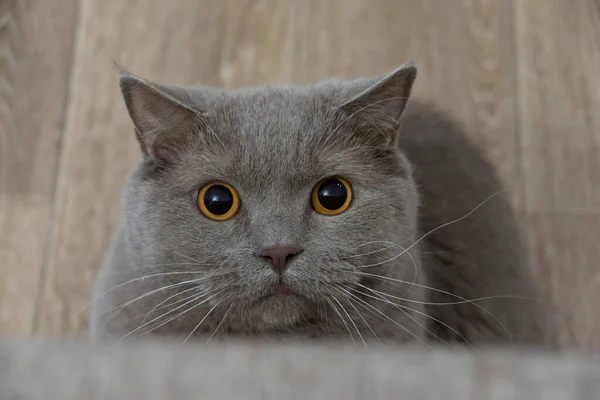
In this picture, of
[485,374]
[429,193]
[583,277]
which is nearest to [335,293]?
[429,193]

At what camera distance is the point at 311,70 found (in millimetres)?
1775

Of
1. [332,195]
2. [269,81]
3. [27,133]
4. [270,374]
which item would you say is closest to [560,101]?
[269,81]

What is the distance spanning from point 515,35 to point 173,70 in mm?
936

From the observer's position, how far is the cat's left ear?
1.03 metres

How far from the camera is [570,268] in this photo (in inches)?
64.6

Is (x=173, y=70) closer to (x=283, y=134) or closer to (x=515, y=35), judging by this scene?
(x=283, y=134)

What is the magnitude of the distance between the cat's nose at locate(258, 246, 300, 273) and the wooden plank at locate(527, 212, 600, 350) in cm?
90

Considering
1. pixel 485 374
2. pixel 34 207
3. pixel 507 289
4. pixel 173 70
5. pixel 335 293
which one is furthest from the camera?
pixel 173 70

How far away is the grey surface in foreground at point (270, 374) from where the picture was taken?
1.30ft

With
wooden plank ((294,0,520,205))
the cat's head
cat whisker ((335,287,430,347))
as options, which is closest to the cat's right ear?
the cat's head

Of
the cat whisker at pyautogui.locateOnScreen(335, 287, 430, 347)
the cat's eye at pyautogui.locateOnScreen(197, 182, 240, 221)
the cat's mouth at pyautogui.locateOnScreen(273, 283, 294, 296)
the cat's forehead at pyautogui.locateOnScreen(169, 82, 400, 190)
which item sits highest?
the cat's forehead at pyautogui.locateOnScreen(169, 82, 400, 190)

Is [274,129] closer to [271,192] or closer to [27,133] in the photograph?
[271,192]

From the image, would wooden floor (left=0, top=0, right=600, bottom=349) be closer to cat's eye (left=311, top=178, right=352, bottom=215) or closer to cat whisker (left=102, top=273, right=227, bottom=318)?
cat whisker (left=102, top=273, right=227, bottom=318)

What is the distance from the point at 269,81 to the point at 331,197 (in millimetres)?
793
